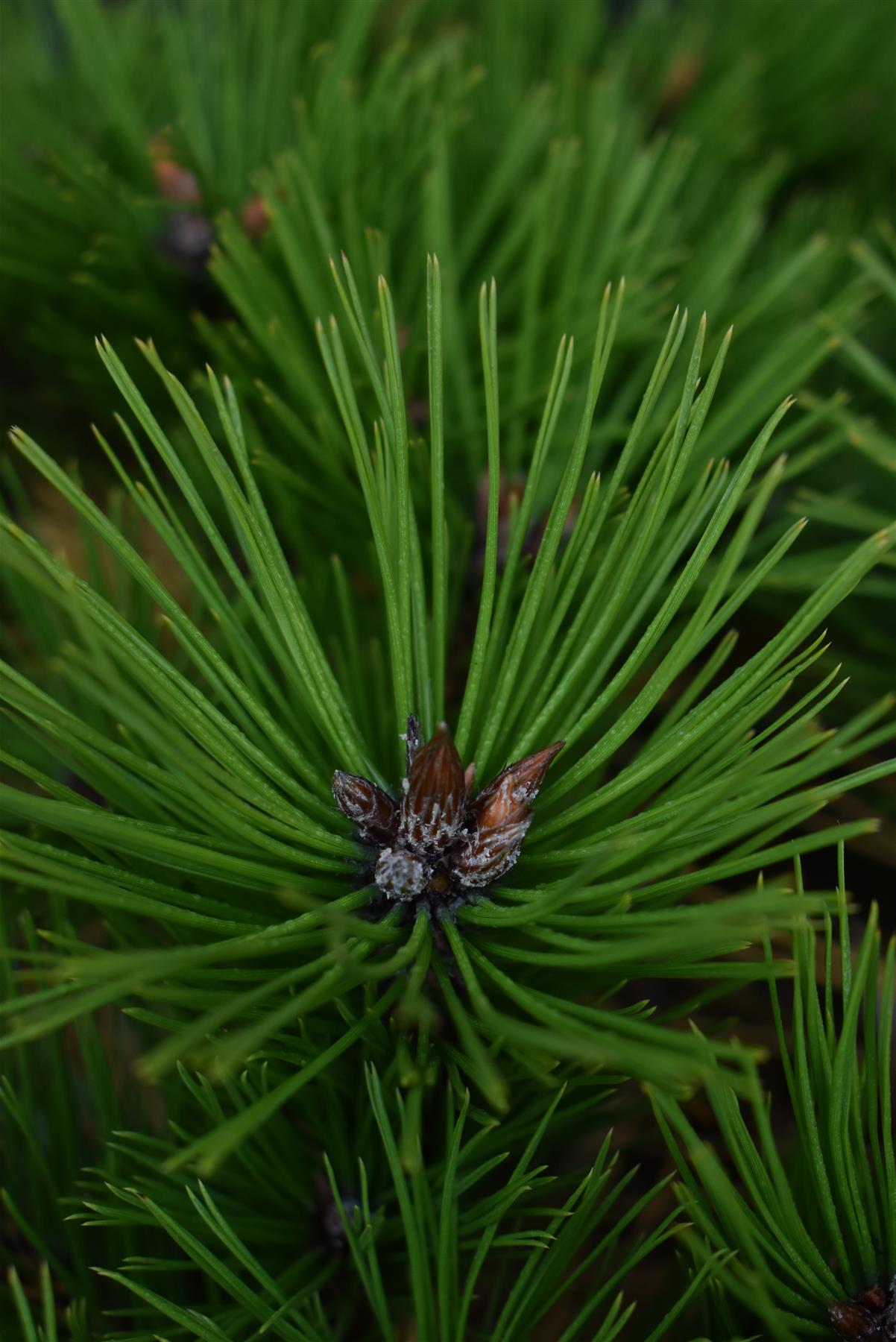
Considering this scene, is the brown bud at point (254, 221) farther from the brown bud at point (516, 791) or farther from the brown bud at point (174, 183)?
the brown bud at point (516, 791)

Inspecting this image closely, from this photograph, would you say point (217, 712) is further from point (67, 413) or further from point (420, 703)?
point (67, 413)

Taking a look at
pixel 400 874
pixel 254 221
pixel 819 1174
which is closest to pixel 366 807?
pixel 400 874

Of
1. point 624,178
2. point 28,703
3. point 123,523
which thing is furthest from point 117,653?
point 624,178

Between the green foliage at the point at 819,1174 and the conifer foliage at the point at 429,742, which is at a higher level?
the conifer foliage at the point at 429,742

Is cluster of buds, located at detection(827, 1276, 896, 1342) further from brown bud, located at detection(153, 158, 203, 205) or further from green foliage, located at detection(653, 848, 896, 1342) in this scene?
brown bud, located at detection(153, 158, 203, 205)

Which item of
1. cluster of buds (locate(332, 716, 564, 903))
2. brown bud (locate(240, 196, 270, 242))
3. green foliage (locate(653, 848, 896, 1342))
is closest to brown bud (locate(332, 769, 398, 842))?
cluster of buds (locate(332, 716, 564, 903))

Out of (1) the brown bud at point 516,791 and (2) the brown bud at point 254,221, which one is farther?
(2) the brown bud at point 254,221

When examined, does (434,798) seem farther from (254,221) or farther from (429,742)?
(254,221)

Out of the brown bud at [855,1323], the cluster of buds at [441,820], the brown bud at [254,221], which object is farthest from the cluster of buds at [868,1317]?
the brown bud at [254,221]
